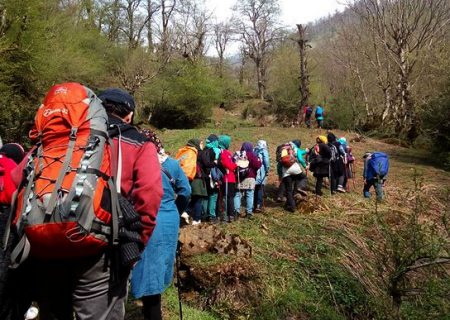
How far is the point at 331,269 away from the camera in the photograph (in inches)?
237

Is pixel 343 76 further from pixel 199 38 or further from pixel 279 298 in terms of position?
pixel 279 298

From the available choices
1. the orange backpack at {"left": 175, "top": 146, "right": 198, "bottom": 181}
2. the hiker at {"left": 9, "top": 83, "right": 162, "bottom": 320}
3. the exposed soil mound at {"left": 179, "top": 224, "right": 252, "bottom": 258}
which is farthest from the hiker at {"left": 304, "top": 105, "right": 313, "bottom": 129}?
the hiker at {"left": 9, "top": 83, "right": 162, "bottom": 320}

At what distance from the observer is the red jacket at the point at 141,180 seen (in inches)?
97.8

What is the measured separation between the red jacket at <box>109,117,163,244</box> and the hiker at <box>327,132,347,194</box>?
363 inches

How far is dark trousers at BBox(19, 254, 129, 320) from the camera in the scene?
7.66ft

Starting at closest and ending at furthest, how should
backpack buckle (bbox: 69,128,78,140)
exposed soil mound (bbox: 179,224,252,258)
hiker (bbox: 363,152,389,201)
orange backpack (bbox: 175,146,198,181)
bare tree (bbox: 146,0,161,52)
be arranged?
backpack buckle (bbox: 69,128,78,140)
exposed soil mound (bbox: 179,224,252,258)
orange backpack (bbox: 175,146,198,181)
hiker (bbox: 363,152,389,201)
bare tree (bbox: 146,0,161,52)

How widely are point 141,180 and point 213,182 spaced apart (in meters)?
6.04

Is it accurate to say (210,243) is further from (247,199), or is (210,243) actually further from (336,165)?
(336,165)

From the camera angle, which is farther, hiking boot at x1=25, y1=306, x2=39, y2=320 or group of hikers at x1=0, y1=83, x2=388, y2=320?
hiking boot at x1=25, y1=306, x2=39, y2=320

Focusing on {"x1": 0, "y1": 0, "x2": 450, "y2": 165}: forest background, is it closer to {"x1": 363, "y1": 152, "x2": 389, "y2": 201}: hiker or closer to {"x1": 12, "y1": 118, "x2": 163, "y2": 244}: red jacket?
{"x1": 363, "y1": 152, "x2": 389, "y2": 201}: hiker

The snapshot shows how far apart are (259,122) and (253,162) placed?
28046 mm

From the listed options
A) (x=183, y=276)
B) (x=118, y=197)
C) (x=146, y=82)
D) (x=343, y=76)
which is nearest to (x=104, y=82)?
(x=146, y=82)

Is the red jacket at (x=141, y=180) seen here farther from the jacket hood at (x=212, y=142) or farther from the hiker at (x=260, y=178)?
the hiker at (x=260, y=178)

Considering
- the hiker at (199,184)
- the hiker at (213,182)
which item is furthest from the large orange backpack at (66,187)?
the hiker at (213,182)
